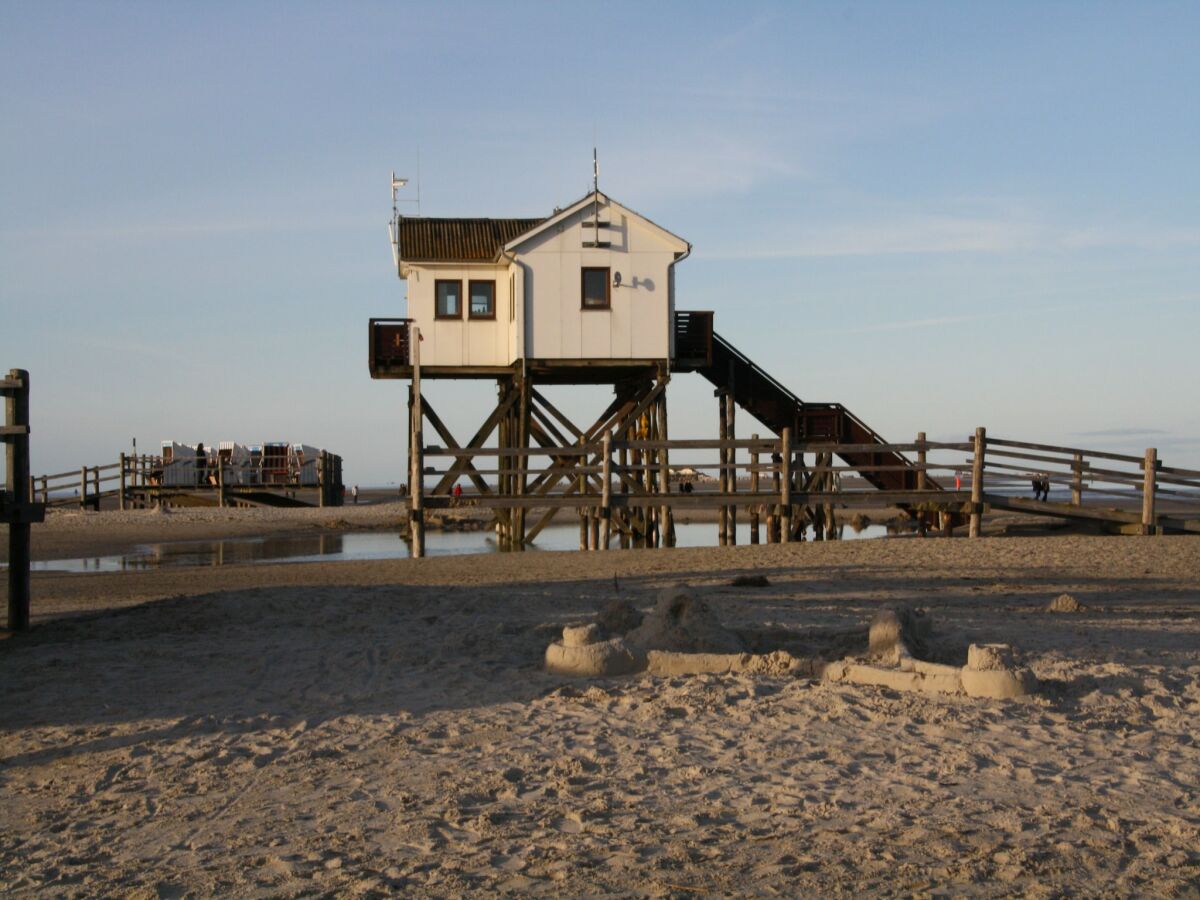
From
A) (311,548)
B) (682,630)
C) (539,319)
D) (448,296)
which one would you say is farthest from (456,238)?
(682,630)

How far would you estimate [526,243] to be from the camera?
26.0 m

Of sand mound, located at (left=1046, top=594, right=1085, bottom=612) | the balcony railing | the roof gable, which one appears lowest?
sand mound, located at (left=1046, top=594, right=1085, bottom=612)

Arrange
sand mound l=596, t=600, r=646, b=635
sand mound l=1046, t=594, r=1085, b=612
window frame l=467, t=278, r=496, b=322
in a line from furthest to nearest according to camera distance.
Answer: window frame l=467, t=278, r=496, b=322
sand mound l=1046, t=594, r=1085, b=612
sand mound l=596, t=600, r=646, b=635

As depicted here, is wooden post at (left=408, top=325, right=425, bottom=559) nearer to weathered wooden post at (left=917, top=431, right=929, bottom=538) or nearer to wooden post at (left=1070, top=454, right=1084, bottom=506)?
weathered wooden post at (left=917, top=431, right=929, bottom=538)

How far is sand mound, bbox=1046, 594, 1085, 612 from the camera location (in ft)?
42.2

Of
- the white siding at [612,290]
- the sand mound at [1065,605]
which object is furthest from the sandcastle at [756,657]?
the white siding at [612,290]

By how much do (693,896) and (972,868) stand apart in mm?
1172

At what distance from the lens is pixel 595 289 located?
2641cm

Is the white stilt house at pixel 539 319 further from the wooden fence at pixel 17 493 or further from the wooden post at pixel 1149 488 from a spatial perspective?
the wooden fence at pixel 17 493

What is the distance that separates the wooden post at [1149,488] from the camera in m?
22.1

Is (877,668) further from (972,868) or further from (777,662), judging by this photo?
(972,868)

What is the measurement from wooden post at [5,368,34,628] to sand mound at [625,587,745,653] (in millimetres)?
5947

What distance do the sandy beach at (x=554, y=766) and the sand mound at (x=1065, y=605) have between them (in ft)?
1.35

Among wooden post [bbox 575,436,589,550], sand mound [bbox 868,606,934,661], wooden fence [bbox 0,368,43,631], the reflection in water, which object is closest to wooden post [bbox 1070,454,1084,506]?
the reflection in water
